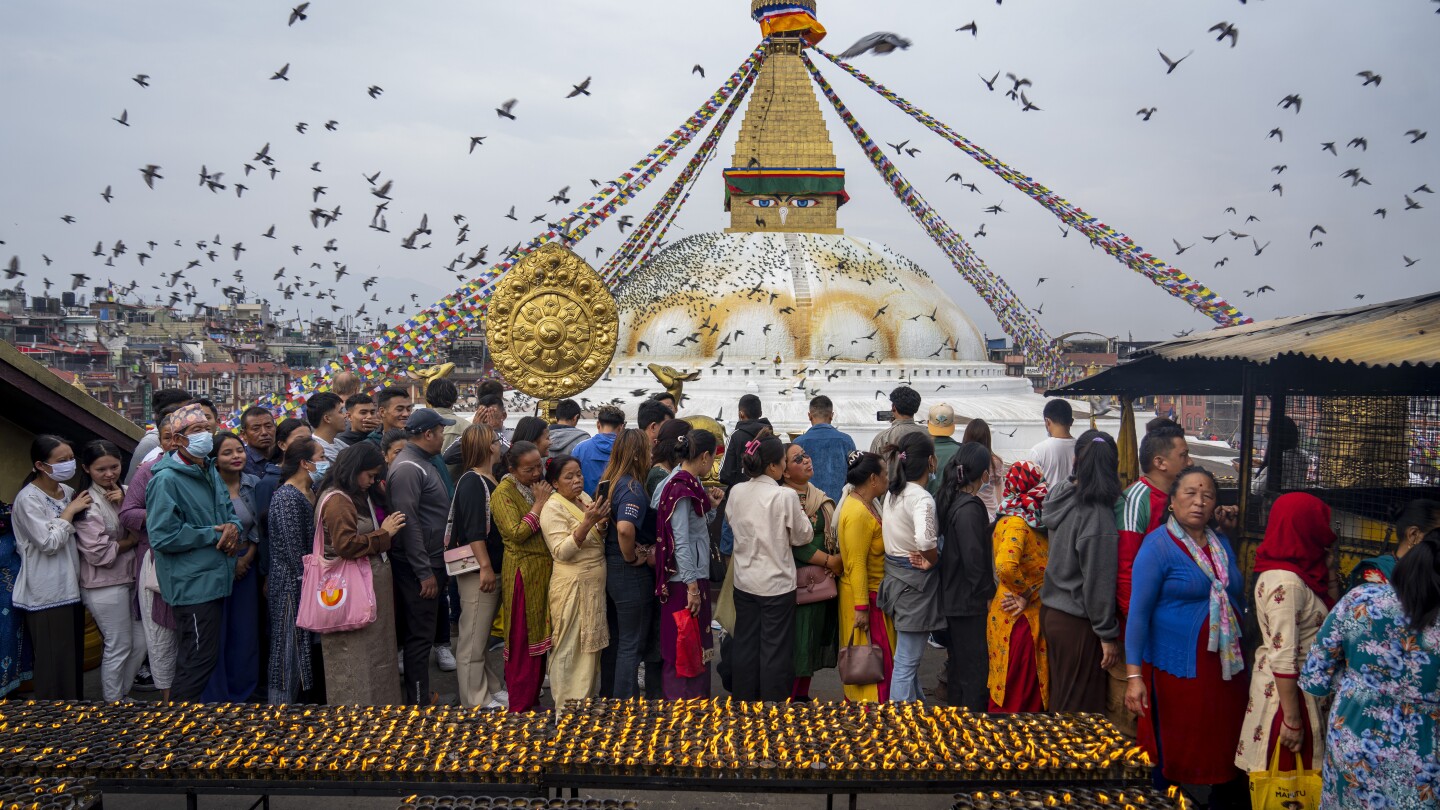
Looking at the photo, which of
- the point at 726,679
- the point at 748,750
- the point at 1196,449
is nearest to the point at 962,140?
the point at 1196,449

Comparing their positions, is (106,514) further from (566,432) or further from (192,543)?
(566,432)

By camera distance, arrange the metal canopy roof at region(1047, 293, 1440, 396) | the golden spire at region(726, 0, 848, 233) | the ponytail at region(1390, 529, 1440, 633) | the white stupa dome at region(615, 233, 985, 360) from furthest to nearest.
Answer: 1. the golden spire at region(726, 0, 848, 233)
2. the white stupa dome at region(615, 233, 985, 360)
3. the metal canopy roof at region(1047, 293, 1440, 396)
4. the ponytail at region(1390, 529, 1440, 633)

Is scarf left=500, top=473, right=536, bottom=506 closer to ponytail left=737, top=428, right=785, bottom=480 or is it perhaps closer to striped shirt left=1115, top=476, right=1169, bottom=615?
ponytail left=737, top=428, right=785, bottom=480

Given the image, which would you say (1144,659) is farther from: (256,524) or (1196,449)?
(1196,449)

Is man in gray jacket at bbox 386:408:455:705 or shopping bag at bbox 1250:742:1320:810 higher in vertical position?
man in gray jacket at bbox 386:408:455:705

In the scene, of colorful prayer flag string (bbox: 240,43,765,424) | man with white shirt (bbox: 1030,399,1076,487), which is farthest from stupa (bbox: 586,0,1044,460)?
man with white shirt (bbox: 1030,399,1076,487)

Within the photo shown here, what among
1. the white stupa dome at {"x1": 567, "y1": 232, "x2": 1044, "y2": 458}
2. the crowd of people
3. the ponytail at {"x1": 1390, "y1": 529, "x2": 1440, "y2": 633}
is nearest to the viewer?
the ponytail at {"x1": 1390, "y1": 529, "x2": 1440, "y2": 633}

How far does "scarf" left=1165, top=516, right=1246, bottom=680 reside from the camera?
11.4ft

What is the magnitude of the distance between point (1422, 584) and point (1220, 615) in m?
0.87

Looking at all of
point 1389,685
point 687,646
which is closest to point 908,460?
point 687,646

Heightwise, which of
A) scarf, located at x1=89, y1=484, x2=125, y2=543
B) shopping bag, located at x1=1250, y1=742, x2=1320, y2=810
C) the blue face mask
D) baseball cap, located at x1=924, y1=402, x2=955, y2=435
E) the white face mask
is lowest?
shopping bag, located at x1=1250, y1=742, x2=1320, y2=810

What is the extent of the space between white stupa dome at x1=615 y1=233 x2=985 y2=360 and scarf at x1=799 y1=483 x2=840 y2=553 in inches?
416

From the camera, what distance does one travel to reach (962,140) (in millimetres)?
A: 12945

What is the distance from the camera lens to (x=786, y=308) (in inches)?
617
